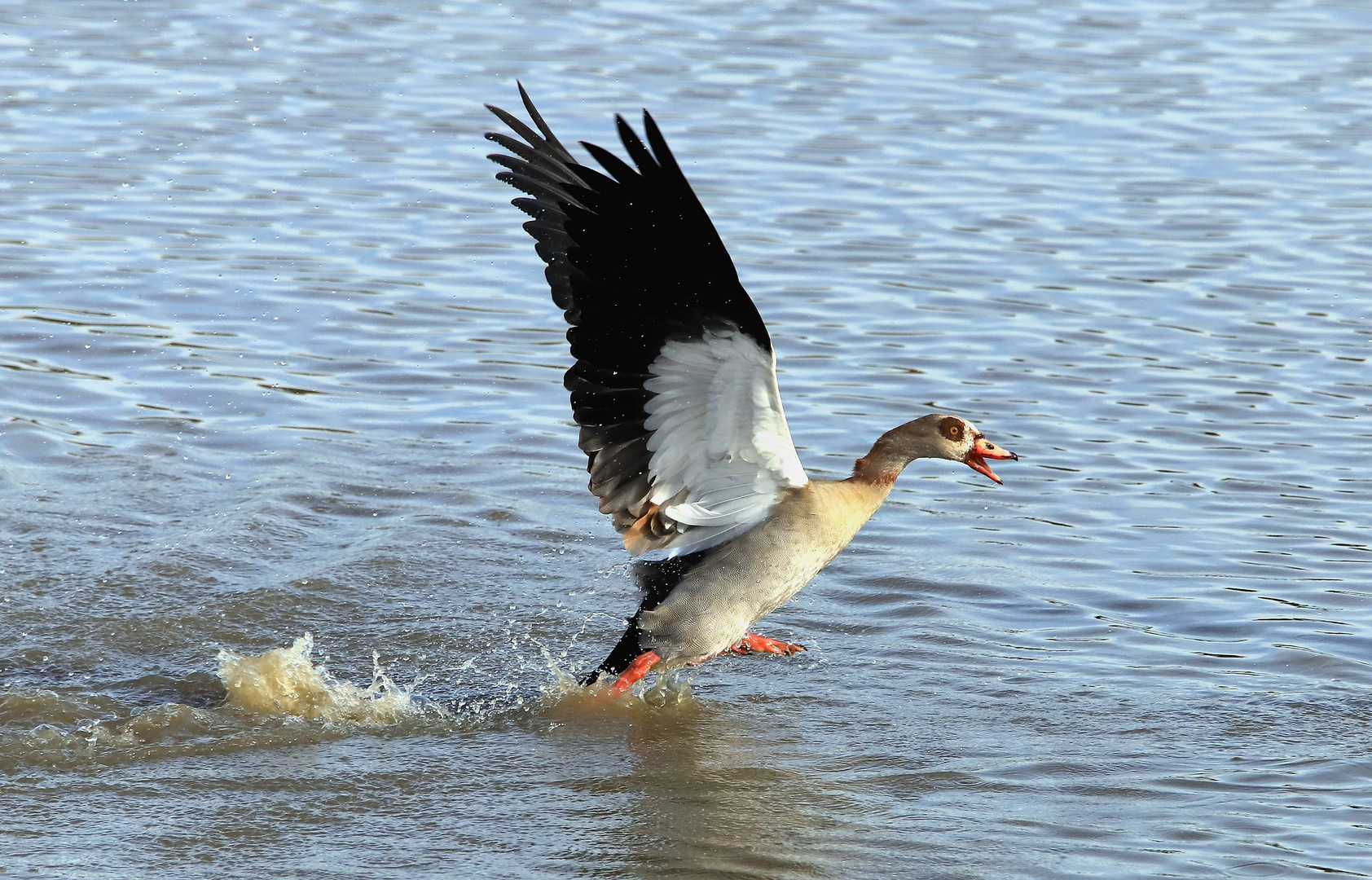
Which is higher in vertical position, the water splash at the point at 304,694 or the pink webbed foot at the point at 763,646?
the water splash at the point at 304,694

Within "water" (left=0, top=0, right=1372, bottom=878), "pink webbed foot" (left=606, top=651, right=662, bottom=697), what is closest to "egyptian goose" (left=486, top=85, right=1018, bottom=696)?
"pink webbed foot" (left=606, top=651, right=662, bottom=697)

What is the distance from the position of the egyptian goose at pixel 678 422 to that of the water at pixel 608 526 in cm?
42

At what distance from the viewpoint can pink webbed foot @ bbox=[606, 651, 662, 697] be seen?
6.24 meters

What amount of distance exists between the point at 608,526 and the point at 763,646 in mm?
1647

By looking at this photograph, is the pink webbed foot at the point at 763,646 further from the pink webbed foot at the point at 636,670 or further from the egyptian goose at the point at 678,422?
the pink webbed foot at the point at 636,670

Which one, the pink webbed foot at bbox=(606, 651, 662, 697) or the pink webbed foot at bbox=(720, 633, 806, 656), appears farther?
the pink webbed foot at bbox=(720, 633, 806, 656)

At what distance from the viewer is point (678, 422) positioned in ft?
19.3

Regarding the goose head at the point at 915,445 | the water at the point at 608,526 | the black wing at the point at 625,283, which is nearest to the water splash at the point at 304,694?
the water at the point at 608,526

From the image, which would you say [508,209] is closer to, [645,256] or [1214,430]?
[1214,430]

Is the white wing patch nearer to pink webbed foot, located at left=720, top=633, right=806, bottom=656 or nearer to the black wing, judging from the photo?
the black wing

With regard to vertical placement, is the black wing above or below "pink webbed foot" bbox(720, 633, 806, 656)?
above

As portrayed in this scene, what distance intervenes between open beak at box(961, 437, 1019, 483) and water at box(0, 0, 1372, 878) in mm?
698

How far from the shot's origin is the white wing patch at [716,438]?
5598 millimetres

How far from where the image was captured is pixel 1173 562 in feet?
24.8
